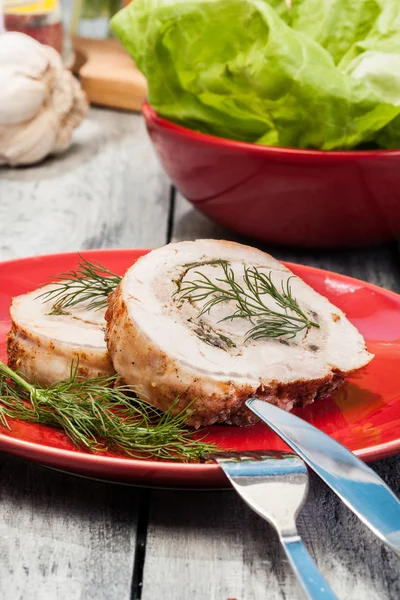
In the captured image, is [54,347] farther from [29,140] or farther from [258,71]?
[29,140]

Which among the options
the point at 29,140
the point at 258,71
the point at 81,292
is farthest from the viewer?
the point at 29,140

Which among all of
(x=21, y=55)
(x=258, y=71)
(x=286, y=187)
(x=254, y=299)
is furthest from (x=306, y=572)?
(x=21, y=55)

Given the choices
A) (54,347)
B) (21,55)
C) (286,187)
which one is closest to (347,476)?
(54,347)

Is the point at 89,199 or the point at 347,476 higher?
the point at 347,476

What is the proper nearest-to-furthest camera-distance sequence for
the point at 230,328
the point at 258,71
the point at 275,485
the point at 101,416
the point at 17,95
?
the point at 275,485, the point at 101,416, the point at 230,328, the point at 258,71, the point at 17,95

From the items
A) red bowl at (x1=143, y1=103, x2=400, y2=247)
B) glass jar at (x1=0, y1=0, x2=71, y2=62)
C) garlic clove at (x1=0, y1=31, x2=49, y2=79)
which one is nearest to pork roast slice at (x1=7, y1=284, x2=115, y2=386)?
red bowl at (x1=143, y1=103, x2=400, y2=247)

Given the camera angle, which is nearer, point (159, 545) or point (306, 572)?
point (306, 572)

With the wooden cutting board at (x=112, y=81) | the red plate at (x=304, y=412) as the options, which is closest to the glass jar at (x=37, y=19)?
the wooden cutting board at (x=112, y=81)

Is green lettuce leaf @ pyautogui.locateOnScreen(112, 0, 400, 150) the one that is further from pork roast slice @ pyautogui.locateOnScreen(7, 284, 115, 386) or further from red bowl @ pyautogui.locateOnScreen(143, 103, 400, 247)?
pork roast slice @ pyautogui.locateOnScreen(7, 284, 115, 386)

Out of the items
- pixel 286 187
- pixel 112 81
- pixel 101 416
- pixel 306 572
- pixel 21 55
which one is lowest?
pixel 112 81
